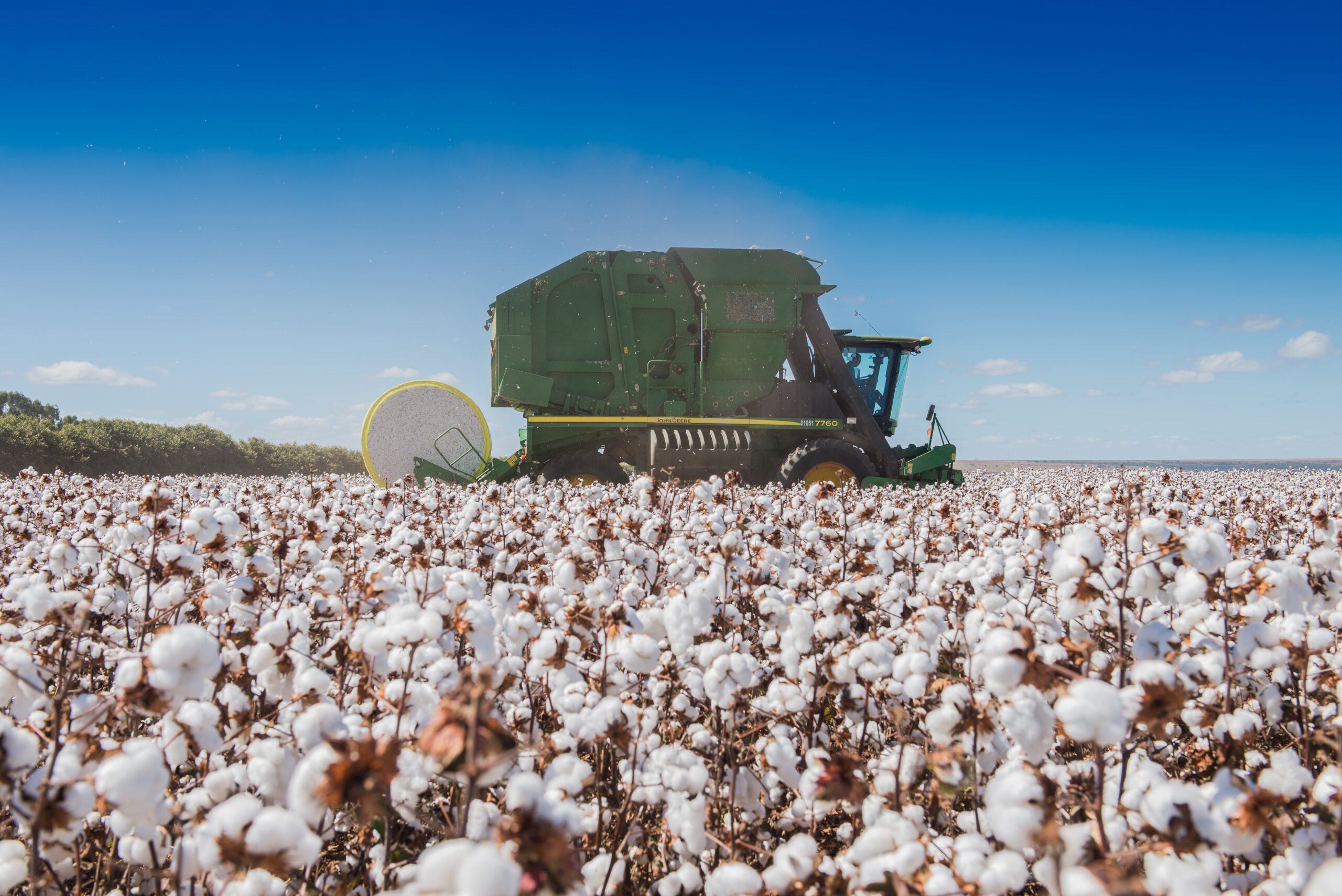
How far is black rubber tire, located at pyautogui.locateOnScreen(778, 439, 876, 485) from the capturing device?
11680mm

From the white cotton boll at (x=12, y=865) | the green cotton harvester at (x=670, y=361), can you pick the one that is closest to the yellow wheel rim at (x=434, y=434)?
the green cotton harvester at (x=670, y=361)

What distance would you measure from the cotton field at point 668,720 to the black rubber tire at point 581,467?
7.58 metres

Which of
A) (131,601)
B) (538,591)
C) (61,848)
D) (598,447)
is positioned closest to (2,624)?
(131,601)

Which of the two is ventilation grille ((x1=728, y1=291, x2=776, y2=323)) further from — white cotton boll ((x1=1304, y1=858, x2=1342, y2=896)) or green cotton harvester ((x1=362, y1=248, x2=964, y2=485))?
white cotton boll ((x1=1304, y1=858, x2=1342, y2=896))

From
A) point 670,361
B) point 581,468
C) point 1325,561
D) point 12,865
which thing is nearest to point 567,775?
point 12,865

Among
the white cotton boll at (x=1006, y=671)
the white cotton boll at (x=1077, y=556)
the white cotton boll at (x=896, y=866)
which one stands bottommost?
the white cotton boll at (x=896, y=866)

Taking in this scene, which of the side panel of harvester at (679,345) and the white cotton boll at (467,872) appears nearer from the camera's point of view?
the white cotton boll at (467,872)

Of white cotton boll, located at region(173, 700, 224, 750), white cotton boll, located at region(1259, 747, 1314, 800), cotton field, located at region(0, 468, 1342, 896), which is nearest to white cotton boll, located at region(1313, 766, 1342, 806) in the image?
cotton field, located at region(0, 468, 1342, 896)

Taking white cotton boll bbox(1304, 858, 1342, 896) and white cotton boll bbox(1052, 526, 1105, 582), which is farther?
white cotton boll bbox(1052, 526, 1105, 582)

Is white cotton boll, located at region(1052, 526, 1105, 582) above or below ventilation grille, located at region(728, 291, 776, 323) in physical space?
below

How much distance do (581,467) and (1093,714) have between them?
10.8 metres

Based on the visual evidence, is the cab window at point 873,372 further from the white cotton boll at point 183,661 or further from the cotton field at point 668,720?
the white cotton boll at point 183,661

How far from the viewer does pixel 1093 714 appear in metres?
1.37

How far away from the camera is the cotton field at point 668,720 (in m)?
1.36
